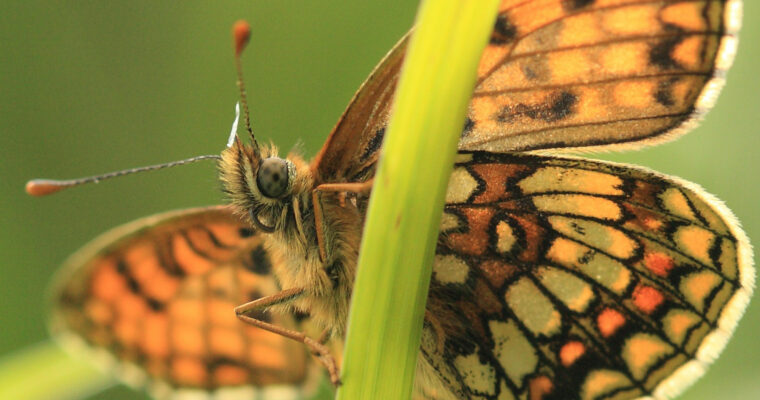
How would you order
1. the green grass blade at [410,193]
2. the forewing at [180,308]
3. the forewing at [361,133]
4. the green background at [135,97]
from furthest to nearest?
the green background at [135,97] < the forewing at [180,308] < the forewing at [361,133] < the green grass blade at [410,193]

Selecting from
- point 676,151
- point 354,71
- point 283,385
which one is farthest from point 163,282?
point 676,151

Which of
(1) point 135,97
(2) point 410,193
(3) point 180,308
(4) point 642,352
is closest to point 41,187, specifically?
(3) point 180,308

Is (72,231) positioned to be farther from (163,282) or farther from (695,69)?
(695,69)

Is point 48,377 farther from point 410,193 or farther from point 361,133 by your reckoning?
point 410,193

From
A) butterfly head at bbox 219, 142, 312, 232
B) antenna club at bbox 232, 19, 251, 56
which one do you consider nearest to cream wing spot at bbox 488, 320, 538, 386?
butterfly head at bbox 219, 142, 312, 232

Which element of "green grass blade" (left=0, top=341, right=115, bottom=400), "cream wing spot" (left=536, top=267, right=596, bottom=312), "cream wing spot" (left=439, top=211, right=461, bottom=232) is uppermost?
"cream wing spot" (left=439, top=211, right=461, bottom=232)

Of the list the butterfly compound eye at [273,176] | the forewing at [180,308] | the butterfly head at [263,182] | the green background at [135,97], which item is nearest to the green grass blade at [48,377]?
the forewing at [180,308]

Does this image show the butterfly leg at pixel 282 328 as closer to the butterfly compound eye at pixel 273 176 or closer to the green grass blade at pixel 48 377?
the butterfly compound eye at pixel 273 176

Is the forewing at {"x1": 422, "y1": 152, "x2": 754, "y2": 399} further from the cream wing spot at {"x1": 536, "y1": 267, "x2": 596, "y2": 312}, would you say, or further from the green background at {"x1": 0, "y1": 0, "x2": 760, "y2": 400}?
the green background at {"x1": 0, "y1": 0, "x2": 760, "y2": 400}
